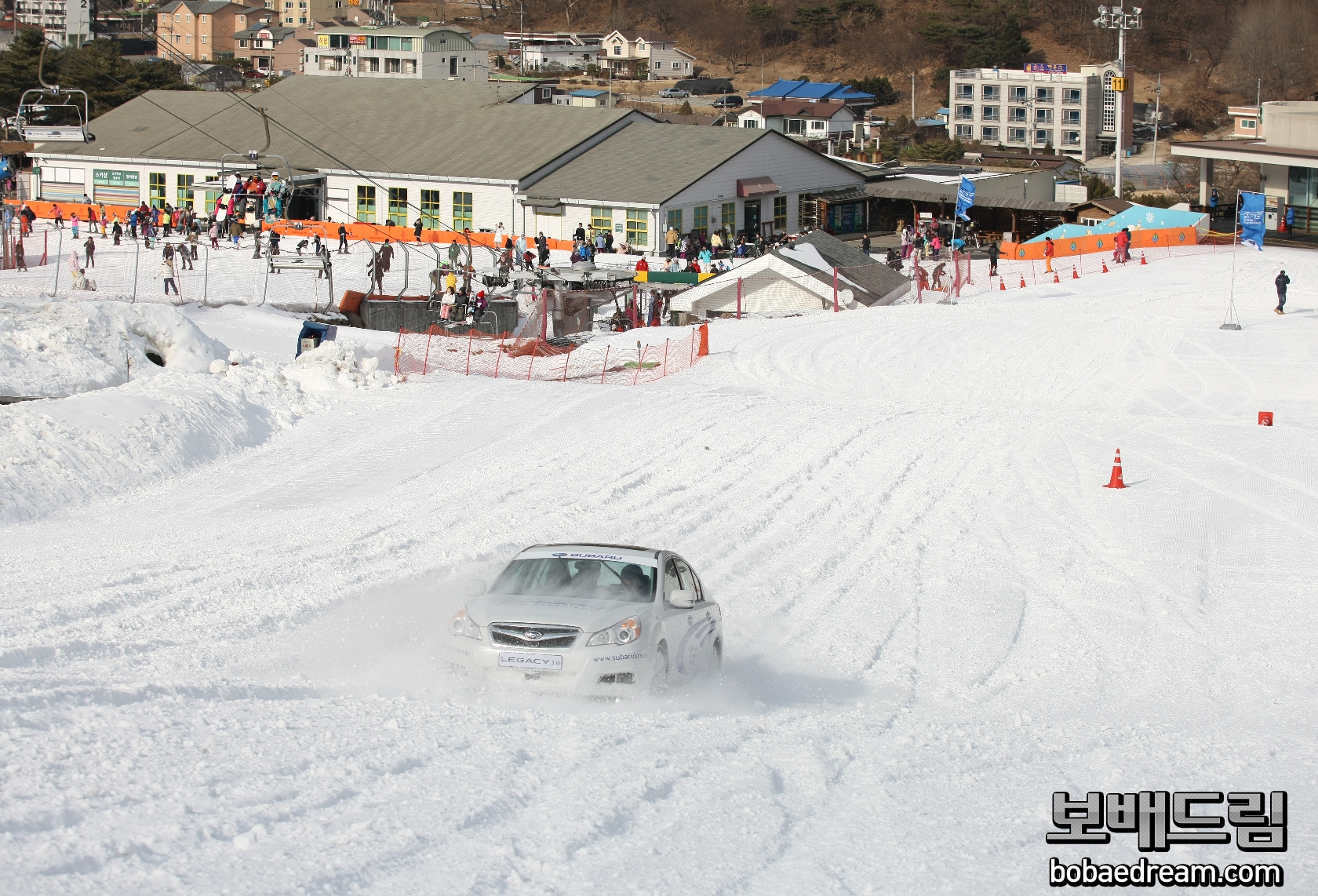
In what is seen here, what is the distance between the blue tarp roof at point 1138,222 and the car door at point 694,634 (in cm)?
4619

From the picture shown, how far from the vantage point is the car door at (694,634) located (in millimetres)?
10953

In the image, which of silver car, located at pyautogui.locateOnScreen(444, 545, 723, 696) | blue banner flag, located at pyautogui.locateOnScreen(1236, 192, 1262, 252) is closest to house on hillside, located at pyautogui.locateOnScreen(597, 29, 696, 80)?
blue banner flag, located at pyautogui.locateOnScreen(1236, 192, 1262, 252)

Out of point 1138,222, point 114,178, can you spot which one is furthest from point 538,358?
point 114,178

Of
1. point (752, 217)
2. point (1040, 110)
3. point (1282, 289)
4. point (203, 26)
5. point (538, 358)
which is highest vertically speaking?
point (203, 26)

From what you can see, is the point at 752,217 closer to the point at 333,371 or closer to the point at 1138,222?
the point at 1138,222

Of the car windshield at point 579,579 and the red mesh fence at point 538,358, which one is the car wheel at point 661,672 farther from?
the red mesh fence at point 538,358

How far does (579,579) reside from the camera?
37.0 feet

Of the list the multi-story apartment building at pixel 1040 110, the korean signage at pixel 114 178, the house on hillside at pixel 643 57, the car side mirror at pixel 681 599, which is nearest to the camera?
the car side mirror at pixel 681 599

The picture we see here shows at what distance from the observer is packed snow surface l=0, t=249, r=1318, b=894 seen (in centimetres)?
715

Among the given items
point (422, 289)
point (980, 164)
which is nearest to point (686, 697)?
point (422, 289)

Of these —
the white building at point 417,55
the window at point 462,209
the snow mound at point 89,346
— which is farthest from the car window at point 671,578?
the white building at point 417,55

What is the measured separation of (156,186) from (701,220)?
25.3 metres

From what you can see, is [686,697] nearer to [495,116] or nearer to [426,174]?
[426,174]

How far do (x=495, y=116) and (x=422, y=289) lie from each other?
903 inches
